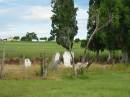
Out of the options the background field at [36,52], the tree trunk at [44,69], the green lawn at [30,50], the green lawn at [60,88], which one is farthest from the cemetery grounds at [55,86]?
the green lawn at [30,50]

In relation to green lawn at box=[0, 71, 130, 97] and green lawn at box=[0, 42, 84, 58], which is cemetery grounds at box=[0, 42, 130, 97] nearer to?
green lawn at box=[0, 71, 130, 97]

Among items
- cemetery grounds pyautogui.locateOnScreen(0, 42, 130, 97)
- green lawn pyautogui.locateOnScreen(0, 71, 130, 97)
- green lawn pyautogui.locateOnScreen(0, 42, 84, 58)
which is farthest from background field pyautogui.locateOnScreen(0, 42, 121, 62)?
green lawn pyautogui.locateOnScreen(0, 71, 130, 97)

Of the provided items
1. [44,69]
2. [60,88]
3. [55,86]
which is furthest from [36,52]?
[60,88]

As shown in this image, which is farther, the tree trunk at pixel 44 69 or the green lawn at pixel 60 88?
the tree trunk at pixel 44 69

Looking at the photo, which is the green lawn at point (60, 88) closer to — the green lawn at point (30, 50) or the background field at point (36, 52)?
the background field at point (36, 52)

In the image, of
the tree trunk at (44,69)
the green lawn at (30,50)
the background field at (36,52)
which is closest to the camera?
the tree trunk at (44,69)

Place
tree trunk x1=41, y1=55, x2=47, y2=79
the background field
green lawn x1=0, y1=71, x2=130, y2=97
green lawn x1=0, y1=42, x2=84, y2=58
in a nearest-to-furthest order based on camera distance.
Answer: green lawn x1=0, y1=71, x2=130, y2=97, tree trunk x1=41, y1=55, x2=47, y2=79, the background field, green lawn x1=0, y1=42, x2=84, y2=58

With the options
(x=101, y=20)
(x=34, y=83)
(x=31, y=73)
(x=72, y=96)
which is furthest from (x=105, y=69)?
(x=72, y=96)

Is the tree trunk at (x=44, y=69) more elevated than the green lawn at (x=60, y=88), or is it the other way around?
the tree trunk at (x=44, y=69)

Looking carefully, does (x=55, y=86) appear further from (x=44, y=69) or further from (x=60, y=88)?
(x=44, y=69)

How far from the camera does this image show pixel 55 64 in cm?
3669

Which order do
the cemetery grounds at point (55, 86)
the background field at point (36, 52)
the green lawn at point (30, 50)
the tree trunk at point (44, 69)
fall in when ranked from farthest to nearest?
the green lawn at point (30, 50) → the background field at point (36, 52) → the tree trunk at point (44, 69) → the cemetery grounds at point (55, 86)

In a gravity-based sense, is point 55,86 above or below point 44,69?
below

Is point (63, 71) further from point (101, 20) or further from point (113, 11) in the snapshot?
point (113, 11)
